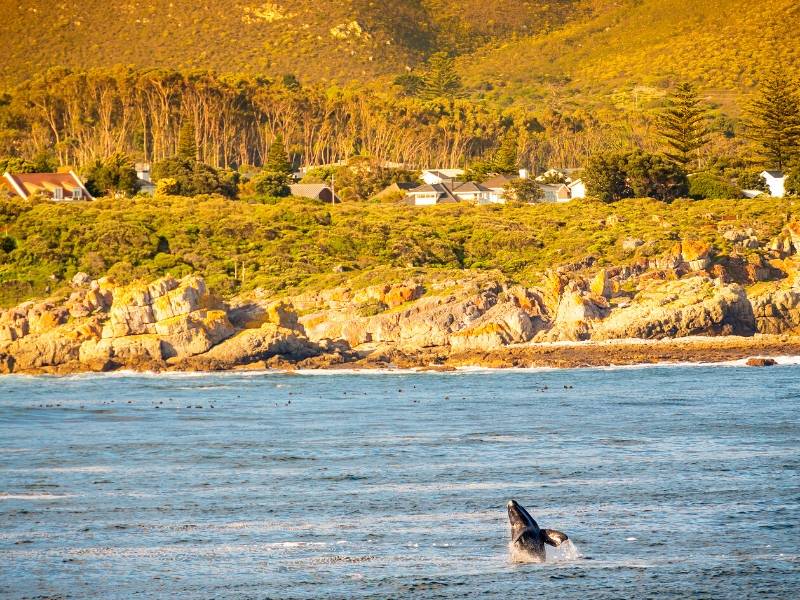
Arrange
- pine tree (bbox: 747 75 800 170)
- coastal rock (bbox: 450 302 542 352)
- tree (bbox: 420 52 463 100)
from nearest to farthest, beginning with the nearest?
coastal rock (bbox: 450 302 542 352)
pine tree (bbox: 747 75 800 170)
tree (bbox: 420 52 463 100)

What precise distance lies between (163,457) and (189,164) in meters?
78.7

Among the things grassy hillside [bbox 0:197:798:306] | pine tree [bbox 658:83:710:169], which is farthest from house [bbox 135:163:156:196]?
pine tree [bbox 658:83:710:169]

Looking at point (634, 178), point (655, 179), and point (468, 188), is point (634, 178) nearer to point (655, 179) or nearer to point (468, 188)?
point (655, 179)

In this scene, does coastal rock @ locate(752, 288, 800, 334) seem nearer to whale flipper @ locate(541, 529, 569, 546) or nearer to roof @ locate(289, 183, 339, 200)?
whale flipper @ locate(541, 529, 569, 546)

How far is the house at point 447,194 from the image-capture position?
356 ft

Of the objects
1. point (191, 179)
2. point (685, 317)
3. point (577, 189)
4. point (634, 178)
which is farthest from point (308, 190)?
point (685, 317)

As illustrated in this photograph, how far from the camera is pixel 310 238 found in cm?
8850

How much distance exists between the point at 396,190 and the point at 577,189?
1550 cm

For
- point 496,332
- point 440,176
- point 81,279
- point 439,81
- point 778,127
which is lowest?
point 496,332

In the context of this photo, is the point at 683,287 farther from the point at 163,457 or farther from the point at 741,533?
the point at 741,533

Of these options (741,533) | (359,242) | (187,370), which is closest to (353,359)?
(187,370)

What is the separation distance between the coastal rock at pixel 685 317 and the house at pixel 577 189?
146 feet

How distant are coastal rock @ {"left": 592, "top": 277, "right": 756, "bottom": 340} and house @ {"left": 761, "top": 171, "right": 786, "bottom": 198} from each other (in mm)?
40409

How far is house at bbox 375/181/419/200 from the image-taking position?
370ft
